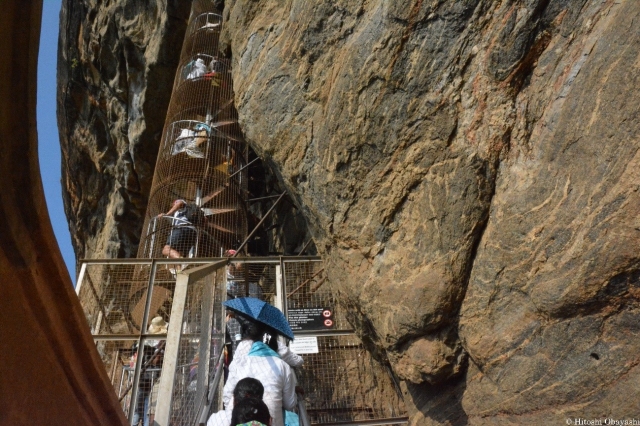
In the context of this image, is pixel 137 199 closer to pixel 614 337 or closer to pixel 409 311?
pixel 409 311

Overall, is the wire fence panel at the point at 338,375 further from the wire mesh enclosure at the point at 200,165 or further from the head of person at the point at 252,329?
the wire mesh enclosure at the point at 200,165

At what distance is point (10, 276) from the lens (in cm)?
172

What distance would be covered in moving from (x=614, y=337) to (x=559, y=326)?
31cm

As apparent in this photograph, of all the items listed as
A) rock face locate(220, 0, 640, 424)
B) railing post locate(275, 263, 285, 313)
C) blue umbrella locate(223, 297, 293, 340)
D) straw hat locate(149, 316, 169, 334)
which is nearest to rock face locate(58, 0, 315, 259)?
railing post locate(275, 263, 285, 313)

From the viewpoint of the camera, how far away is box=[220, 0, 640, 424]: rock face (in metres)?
3.03

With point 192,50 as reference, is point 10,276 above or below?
below

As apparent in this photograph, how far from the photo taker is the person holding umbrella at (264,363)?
3432mm

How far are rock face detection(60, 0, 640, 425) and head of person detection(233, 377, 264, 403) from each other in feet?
4.80

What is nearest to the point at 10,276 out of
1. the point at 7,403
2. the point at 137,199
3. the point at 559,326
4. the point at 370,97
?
the point at 7,403

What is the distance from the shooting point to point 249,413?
287cm

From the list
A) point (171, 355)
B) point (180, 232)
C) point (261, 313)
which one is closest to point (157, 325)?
point (180, 232)

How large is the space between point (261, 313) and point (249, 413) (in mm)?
1200

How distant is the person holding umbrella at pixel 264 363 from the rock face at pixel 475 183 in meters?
0.95

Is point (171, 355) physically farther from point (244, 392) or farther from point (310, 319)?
point (310, 319)
